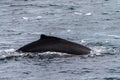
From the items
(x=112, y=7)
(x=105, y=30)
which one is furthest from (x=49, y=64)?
(x=112, y=7)

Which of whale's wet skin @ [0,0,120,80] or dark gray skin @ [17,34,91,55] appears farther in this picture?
dark gray skin @ [17,34,91,55]

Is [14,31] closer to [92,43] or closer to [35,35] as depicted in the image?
[35,35]

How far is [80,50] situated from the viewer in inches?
947

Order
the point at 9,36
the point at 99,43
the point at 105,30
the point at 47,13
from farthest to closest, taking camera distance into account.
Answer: the point at 47,13, the point at 105,30, the point at 9,36, the point at 99,43

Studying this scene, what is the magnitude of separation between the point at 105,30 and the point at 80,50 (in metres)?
8.62

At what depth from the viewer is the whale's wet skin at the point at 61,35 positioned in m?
21.2

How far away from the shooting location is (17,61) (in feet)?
75.3

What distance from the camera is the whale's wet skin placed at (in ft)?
69.5

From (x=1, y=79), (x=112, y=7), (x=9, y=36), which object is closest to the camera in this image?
(x=1, y=79)

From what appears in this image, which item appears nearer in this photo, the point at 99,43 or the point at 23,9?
the point at 99,43

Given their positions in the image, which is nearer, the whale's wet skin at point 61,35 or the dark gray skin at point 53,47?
the whale's wet skin at point 61,35

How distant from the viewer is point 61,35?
31.0 metres

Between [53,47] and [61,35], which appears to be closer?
[53,47]

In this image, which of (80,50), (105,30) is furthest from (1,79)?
(105,30)
